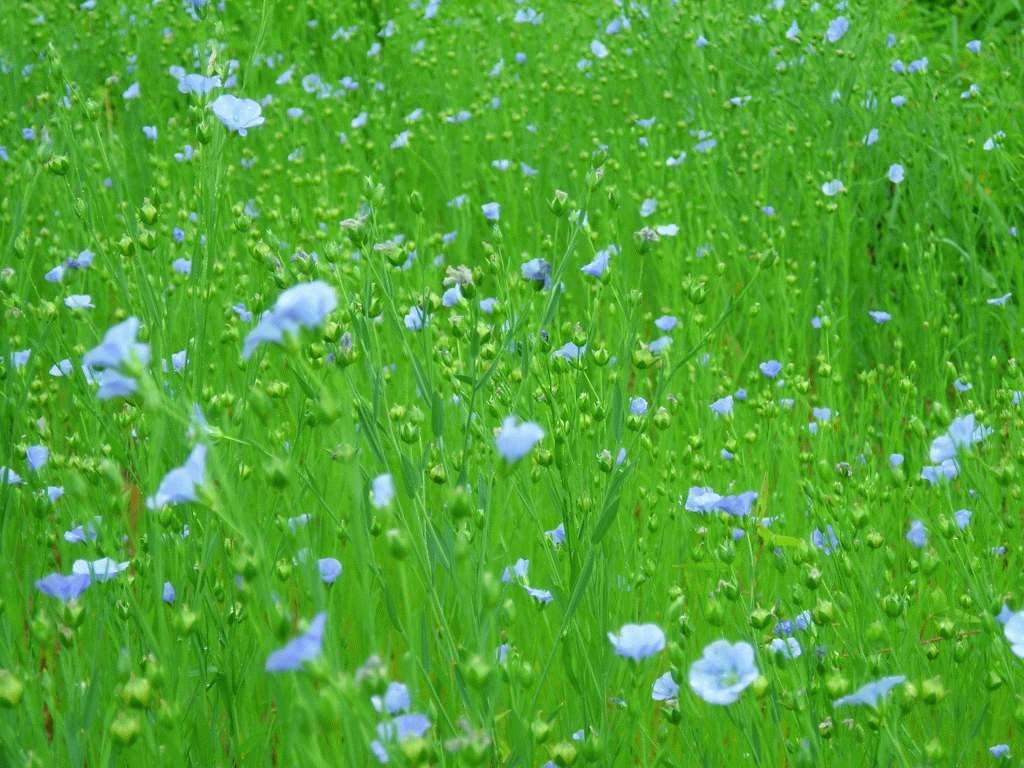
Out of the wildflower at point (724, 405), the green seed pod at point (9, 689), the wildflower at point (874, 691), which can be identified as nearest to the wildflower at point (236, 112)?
the wildflower at point (724, 405)

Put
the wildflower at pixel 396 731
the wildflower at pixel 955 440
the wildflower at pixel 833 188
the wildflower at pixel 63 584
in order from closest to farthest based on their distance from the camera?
1. the wildflower at pixel 396 731
2. the wildflower at pixel 63 584
3. the wildflower at pixel 955 440
4. the wildflower at pixel 833 188

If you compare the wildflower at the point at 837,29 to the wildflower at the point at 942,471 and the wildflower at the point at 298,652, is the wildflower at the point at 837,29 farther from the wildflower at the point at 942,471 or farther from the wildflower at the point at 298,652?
the wildflower at the point at 298,652

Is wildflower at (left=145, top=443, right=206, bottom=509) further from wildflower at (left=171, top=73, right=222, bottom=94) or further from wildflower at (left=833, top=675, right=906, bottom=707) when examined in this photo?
wildflower at (left=171, top=73, right=222, bottom=94)

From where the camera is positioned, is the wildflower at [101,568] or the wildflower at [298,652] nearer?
the wildflower at [298,652]

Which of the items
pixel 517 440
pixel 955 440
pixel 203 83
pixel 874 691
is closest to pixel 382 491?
pixel 517 440

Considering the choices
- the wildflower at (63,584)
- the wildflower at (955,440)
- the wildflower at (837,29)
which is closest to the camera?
the wildflower at (63,584)

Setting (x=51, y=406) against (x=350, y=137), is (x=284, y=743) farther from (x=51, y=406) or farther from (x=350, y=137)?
(x=350, y=137)
